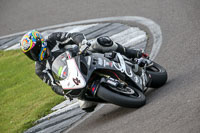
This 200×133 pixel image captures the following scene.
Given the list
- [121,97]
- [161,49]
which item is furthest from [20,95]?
[121,97]

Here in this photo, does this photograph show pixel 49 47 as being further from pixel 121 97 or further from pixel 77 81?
pixel 121 97

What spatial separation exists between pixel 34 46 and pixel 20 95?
370 cm

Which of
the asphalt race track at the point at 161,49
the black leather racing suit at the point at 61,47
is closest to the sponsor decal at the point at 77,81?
the black leather racing suit at the point at 61,47

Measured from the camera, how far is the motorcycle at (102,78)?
19.1 ft

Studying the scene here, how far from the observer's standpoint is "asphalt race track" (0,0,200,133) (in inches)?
206

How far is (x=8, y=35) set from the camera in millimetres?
13789

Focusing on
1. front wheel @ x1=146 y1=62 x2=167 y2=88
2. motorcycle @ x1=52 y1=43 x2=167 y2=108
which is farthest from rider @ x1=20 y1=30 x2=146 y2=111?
front wheel @ x1=146 y1=62 x2=167 y2=88

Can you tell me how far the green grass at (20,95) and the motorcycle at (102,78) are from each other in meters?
2.27

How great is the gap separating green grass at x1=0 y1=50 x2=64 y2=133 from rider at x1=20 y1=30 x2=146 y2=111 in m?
1.78

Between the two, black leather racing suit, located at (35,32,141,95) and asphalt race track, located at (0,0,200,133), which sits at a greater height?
black leather racing suit, located at (35,32,141,95)

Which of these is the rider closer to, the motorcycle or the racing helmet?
the racing helmet

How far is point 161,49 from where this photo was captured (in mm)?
8961

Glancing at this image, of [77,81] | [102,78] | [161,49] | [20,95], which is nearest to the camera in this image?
[77,81]

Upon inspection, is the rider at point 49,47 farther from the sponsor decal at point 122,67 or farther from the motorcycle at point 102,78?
the sponsor decal at point 122,67
